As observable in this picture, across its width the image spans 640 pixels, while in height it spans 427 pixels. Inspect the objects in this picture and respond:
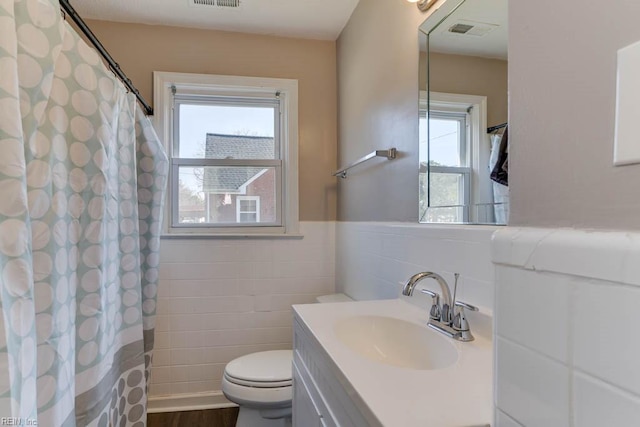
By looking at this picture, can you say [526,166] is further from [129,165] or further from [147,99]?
[147,99]

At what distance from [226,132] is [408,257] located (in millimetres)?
1596

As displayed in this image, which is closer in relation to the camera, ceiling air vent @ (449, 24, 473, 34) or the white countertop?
the white countertop

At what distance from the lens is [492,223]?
1.02 meters

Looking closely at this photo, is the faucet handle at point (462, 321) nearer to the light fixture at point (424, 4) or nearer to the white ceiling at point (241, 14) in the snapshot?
the light fixture at point (424, 4)

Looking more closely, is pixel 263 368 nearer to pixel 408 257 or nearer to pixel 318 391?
pixel 318 391

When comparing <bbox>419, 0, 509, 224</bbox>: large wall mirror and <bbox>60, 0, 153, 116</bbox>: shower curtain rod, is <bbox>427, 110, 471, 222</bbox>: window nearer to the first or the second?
<bbox>419, 0, 509, 224</bbox>: large wall mirror

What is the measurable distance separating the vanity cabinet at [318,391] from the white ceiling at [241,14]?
176cm

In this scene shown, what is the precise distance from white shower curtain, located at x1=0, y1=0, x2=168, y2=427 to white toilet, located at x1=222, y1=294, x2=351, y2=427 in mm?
404

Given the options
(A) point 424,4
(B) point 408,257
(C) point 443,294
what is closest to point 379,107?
(A) point 424,4

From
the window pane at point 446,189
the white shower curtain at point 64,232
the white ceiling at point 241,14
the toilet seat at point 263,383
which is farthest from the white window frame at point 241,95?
the window pane at point 446,189

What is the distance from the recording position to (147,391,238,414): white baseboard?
2.14 meters

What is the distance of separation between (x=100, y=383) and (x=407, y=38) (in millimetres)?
1720

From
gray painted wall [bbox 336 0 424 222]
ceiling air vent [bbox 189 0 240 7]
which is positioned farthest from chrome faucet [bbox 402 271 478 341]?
ceiling air vent [bbox 189 0 240 7]

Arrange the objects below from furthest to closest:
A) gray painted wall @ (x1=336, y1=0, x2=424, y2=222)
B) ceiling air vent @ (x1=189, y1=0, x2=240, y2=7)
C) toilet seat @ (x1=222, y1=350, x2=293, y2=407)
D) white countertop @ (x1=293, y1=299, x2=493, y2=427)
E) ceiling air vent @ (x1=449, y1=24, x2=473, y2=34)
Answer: ceiling air vent @ (x1=189, y1=0, x2=240, y2=7)
toilet seat @ (x1=222, y1=350, x2=293, y2=407)
gray painted wall @ (x1=336, y1=0, x2=424, y2=222)
ceiling air vent @ (x1=449, y1=24, x2=473, y2=34)
white countertop @ (x1=293, y1=299, x2=493, y2=427)
